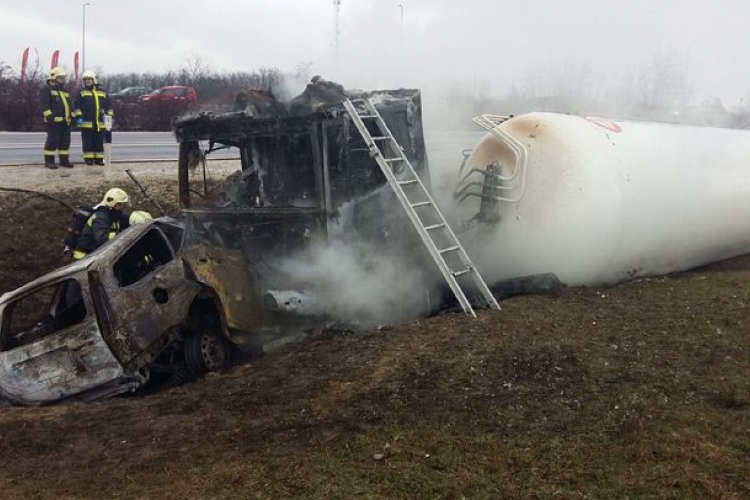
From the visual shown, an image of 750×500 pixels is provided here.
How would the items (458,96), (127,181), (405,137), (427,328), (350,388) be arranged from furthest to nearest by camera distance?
(127,181) < (458,96) < (405,137) < (427,328) < (350,388)

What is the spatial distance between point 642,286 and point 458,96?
2962mm

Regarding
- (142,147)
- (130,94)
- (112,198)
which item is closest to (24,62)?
(130,94)

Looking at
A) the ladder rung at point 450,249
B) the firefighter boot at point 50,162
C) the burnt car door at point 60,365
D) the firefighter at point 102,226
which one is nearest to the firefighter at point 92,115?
the firefighter boot at point 50,162

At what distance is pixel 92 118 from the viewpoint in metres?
10.9

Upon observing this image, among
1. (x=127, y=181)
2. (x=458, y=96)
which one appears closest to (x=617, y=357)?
(x=458, y=96)

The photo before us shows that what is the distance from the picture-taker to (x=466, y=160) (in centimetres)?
695

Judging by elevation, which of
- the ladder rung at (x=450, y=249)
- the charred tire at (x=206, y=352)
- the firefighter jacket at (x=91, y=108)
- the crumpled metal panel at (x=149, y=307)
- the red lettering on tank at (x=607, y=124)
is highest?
the firefighter jacket at (x=91, y=108)

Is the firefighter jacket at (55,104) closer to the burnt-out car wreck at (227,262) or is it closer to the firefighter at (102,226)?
the firefighter at (102,226)

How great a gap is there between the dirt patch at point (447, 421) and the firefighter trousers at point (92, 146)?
7.22 m

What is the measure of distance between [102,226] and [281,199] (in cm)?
196

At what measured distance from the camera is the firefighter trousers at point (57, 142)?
1091cm

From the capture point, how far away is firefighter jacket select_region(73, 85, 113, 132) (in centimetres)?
1085

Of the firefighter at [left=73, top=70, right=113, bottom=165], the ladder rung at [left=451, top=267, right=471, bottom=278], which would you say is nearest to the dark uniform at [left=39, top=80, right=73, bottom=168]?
the firefighter at [left=73, top=70, right=113, bottom=165]

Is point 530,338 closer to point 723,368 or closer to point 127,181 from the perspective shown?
point 723,368
